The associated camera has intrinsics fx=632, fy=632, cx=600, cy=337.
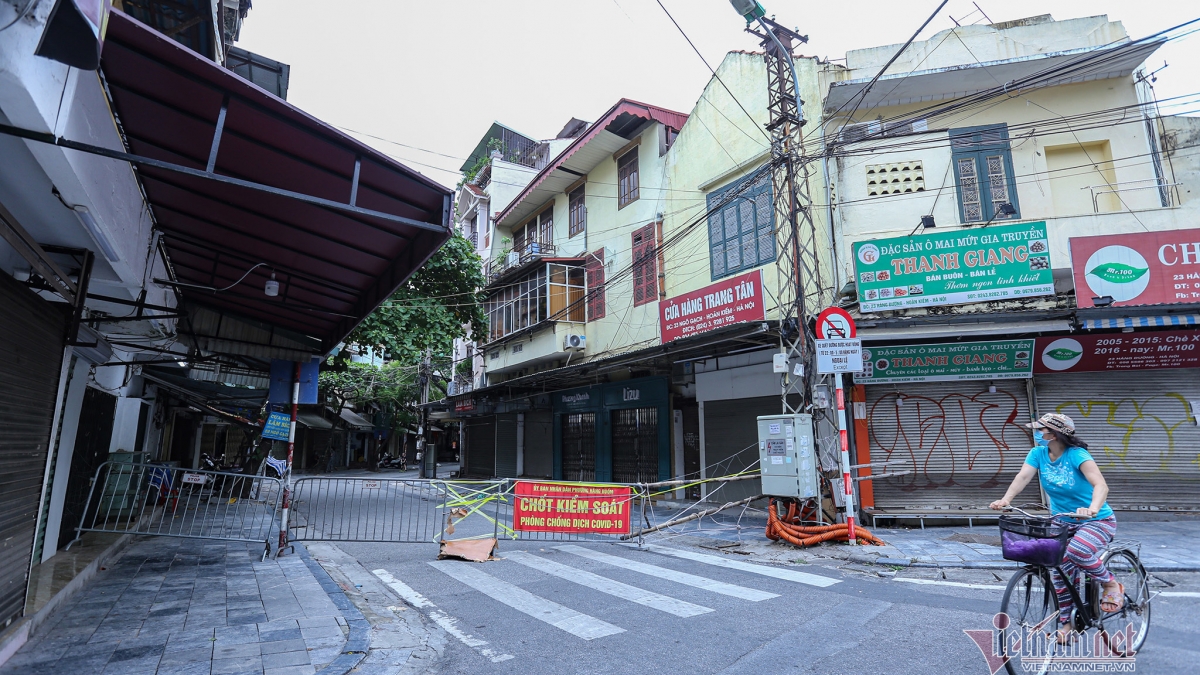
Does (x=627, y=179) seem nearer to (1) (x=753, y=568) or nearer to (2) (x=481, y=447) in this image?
(1) (x=753, y=568)

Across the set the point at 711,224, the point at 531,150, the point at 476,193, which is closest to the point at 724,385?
the point at 711,224

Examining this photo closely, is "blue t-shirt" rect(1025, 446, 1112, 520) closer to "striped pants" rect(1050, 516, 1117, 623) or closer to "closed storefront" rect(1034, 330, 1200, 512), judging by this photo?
"striped pants" rect(1050, 516, 1117, 623)

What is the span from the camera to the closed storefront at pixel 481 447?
26367mm

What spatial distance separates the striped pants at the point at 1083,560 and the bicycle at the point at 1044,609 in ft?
0.12

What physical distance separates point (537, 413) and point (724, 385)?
971 cm

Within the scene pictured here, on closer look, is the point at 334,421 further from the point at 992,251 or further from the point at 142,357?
the point at 992,251

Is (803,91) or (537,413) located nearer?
(803,91)

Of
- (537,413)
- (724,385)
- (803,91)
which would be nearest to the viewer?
(803,91)

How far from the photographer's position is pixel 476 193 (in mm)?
30891

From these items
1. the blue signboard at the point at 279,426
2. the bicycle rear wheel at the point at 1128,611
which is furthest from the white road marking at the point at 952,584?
the blue signboard at the point at 279,426

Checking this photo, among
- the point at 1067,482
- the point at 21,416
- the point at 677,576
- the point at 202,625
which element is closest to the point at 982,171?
the point at 1067,482

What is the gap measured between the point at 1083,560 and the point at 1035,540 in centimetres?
45

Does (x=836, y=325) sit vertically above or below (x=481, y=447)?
above

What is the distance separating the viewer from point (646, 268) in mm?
17797
